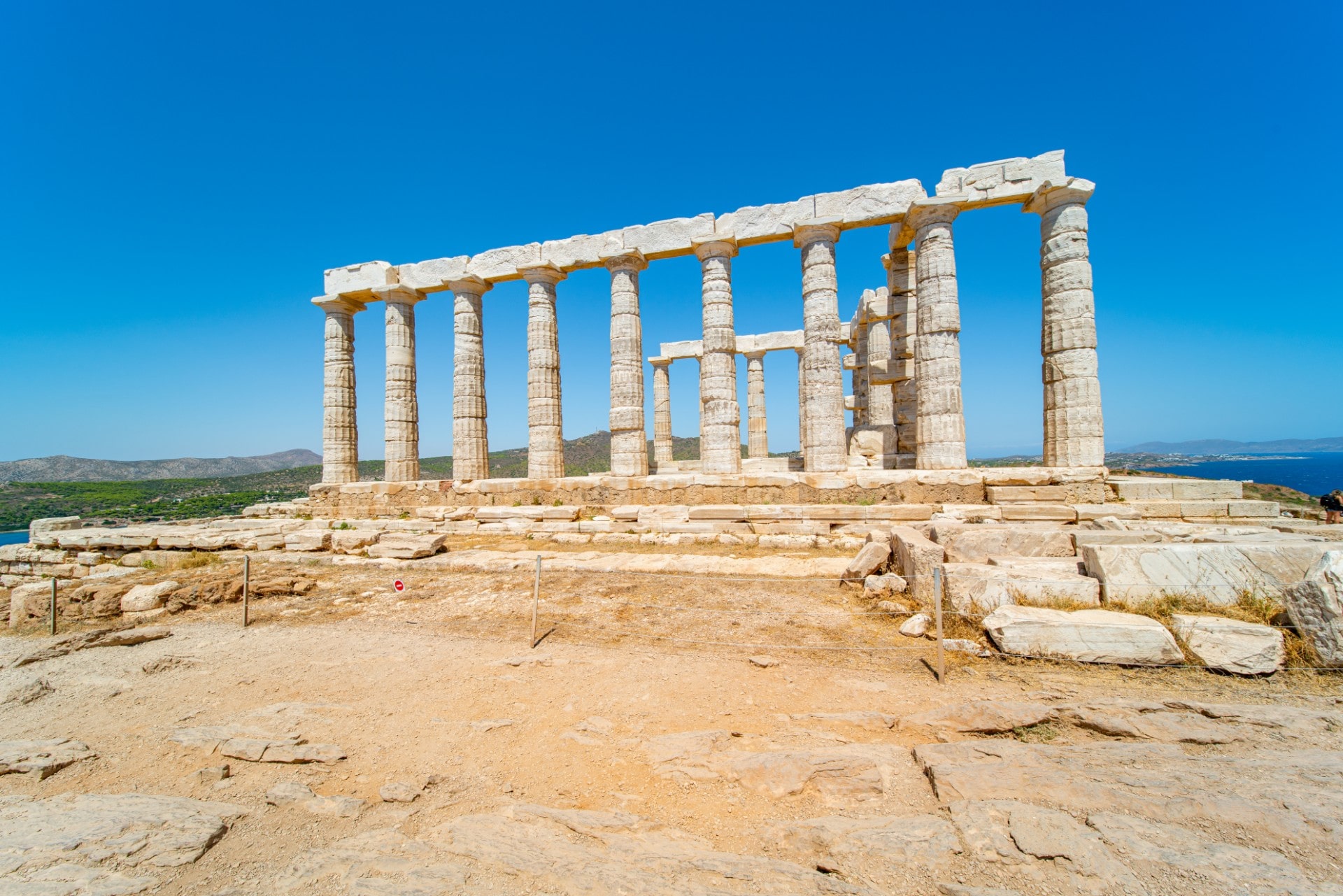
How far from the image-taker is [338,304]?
1825 cm

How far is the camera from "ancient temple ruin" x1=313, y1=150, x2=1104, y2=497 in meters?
13.1

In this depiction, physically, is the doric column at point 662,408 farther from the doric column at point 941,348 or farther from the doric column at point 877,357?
the doric column at point 941,348

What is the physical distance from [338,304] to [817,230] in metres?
15.8

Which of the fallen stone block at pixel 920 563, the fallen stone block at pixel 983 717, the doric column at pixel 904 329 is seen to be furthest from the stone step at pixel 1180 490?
the fallen stone block at pixel 983 717

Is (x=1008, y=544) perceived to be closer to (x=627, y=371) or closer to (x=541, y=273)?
(x=627, y=371)

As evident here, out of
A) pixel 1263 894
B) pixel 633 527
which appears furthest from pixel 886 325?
pixel 1263 894

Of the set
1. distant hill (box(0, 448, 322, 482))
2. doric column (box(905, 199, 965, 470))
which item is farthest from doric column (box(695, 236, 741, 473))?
distant hill (box(0, 448, 322, 482))

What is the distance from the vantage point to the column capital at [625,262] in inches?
631

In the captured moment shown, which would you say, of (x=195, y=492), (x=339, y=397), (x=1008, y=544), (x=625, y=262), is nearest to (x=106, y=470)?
(x=195, y=492)

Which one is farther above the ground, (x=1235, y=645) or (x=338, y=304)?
(x=338, y=304)

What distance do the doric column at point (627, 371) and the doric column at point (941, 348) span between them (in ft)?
26.0

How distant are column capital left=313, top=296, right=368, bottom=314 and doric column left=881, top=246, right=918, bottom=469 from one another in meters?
18.0

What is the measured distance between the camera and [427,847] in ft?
9.69

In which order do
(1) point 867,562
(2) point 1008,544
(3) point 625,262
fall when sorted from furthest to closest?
(3) point 625,262 < (1) point 867,562 < (2) point 1008,544
